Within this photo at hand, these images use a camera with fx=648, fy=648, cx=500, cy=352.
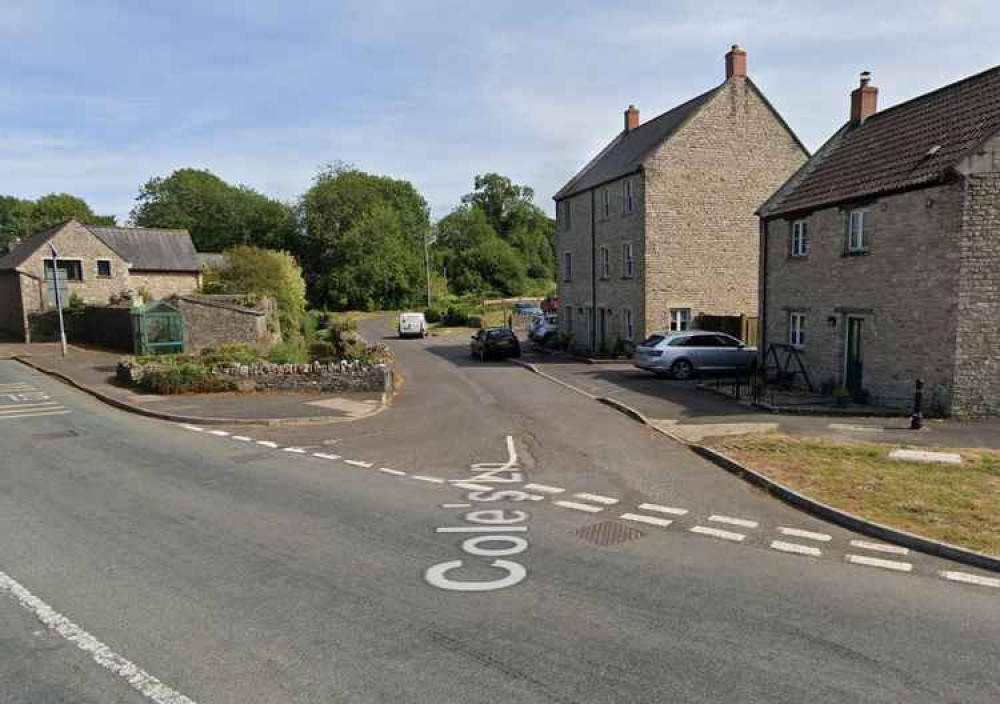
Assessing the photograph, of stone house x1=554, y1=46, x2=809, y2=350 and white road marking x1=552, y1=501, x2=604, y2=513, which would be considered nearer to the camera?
white road marking x1=552, y1=501, x2=604, y2=513

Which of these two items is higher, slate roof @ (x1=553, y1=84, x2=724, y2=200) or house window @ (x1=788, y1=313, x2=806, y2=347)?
slate roof @ (x1=553, y1=84, x2=724, y2=200)

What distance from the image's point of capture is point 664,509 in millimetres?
8992

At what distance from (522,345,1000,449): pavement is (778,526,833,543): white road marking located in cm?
512

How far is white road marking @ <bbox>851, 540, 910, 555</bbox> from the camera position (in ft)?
24.3

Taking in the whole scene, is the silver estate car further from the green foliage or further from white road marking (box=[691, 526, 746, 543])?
the green foliage

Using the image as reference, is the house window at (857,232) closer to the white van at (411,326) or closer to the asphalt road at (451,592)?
the asphalt road at (451,592)

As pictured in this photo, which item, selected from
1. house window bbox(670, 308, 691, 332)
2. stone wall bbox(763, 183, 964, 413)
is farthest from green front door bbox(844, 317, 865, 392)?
house window bbox(670, 308, 691, 332)

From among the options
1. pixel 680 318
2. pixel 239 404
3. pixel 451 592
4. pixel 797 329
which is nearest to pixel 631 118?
pixel 680 318

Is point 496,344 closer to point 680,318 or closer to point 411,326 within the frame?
point 680,318

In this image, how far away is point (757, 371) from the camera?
2177 cm

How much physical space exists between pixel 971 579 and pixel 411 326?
43490mm

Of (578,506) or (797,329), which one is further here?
(797,329)

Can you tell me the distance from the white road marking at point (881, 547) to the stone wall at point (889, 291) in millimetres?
9615

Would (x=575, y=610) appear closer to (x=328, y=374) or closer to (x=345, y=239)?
(x=328, y=374)
